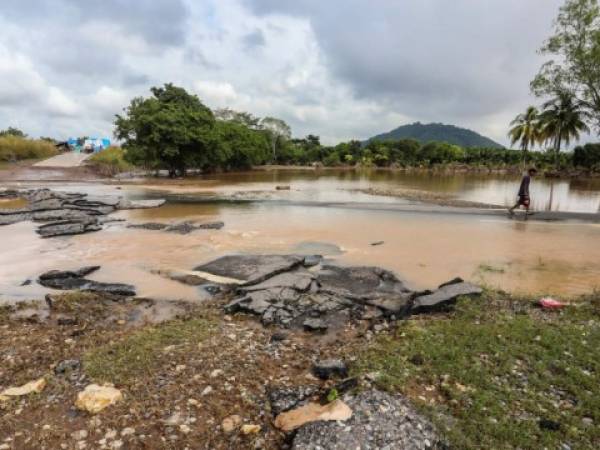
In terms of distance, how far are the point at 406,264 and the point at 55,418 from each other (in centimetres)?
734

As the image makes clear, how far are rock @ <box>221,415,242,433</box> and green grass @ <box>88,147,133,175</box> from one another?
4223cm

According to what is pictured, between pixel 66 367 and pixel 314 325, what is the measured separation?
298 centimetres

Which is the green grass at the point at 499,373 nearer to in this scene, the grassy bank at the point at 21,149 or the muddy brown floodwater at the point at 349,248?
the muddy brown floodwater at the point at 349,248

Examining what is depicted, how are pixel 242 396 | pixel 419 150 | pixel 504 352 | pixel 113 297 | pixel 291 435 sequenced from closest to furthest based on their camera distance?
pixel 291 435, pixel 242 396, pixel 504 352, pixel 113 297, pixel 419 150

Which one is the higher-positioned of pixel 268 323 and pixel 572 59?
pixel 572 59

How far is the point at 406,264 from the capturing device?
29.5ft

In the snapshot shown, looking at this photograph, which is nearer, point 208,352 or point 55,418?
point 55,418

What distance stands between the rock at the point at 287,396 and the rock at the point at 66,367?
7.16ft

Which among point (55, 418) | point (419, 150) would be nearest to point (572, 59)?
point (55, 418)

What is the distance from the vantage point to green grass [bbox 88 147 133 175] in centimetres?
4091

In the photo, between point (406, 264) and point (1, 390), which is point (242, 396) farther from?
point (406, 264)

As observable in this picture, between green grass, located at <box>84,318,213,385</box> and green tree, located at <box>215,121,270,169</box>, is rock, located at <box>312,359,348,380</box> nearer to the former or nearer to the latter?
green grass, located at <box>84,318,213,385</box>

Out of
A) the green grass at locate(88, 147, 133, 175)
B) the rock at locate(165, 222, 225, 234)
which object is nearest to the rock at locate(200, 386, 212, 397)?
the rock at locate(165, 222, 225, 234)

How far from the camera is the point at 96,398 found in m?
3.59
